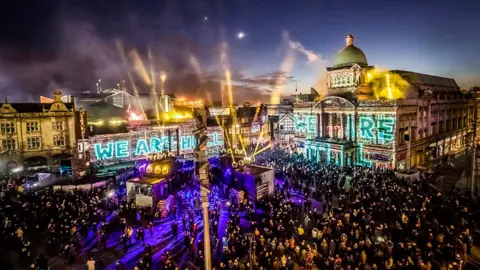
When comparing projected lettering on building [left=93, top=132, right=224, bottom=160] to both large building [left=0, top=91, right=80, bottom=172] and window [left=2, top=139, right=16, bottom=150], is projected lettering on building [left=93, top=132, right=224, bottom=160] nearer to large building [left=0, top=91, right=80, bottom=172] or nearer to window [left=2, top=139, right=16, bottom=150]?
large building [left=0, top=91, right=80, bottom=172]

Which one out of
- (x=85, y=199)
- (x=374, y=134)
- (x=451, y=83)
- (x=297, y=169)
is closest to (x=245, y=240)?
(x=85, y=199)

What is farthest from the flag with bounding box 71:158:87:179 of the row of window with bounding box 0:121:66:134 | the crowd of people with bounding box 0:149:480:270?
the row of window with bounding box 0:121:66:134

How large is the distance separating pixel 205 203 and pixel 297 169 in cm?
2956

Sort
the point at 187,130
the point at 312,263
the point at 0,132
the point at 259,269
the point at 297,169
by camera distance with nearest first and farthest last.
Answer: the point at 259,269, the point at 312,263, the point at 297,169, the point at 0,132, the point at 187,130

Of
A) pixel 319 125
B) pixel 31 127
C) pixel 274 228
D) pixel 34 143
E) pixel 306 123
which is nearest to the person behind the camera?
pixel 274 228

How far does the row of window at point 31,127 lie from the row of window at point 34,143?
1157 millimetres

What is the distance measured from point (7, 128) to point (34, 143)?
12.3ft

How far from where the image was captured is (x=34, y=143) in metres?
43.8

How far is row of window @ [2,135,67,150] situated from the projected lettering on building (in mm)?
4807

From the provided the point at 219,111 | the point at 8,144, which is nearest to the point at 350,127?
the point at 219,111

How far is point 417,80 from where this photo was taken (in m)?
56.0

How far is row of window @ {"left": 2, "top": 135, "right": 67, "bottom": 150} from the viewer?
41594 millimetres

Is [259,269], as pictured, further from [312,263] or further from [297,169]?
[297,169]

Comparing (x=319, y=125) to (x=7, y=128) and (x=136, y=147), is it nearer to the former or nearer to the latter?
(x=136, y=147)
